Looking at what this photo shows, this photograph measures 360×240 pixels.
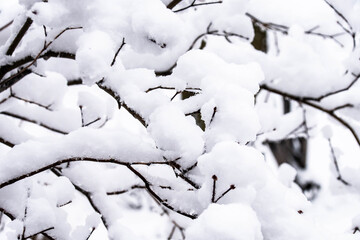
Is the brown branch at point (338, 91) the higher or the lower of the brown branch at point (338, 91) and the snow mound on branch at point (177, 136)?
the lower

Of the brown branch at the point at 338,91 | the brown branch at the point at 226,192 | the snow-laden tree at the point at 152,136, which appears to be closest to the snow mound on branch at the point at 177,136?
the snow-laden tree at the point at 152,136

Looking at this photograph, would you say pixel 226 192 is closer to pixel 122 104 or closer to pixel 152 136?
pixel 152 136

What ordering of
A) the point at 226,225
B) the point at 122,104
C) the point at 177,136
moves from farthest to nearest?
the point at 122,104 → the point at 177,136 → the point at 226,225

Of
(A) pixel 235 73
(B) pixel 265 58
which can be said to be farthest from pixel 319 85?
(A) pixel 235 73

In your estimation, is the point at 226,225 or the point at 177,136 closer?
the point at 226,225

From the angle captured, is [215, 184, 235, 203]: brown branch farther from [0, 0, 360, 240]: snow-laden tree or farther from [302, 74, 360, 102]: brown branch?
[302, 74, 360, 102]: brown branch

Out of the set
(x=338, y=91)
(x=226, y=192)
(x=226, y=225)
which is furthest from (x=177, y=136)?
(x=338, y=91)

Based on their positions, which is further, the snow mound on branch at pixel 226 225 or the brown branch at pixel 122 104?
the brown branch at pixel 122 104

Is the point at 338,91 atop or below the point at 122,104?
below

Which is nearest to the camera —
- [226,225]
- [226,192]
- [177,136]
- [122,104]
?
[226,225]

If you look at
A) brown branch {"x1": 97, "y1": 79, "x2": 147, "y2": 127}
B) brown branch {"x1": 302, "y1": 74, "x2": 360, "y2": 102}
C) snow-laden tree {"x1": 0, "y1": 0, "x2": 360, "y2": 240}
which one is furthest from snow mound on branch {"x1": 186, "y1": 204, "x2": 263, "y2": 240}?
brown branch {"x1": 302, "y1": 74, "x2": 360, "y2": 102}

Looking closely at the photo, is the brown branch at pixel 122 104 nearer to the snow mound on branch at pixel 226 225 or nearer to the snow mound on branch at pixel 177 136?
the snow mound on branch at pixel 177 136

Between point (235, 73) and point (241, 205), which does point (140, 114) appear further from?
point (241, 205)

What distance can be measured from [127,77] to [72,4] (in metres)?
0.30
